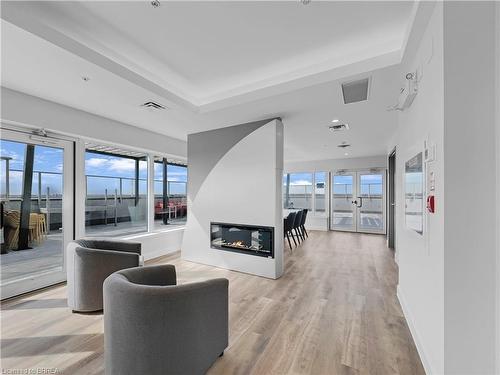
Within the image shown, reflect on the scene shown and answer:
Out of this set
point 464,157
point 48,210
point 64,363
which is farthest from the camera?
point 48,210

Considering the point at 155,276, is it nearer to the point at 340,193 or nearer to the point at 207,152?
the point at 207,152

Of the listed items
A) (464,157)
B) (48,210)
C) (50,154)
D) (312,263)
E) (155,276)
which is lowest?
(312,263)

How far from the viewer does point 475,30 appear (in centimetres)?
137

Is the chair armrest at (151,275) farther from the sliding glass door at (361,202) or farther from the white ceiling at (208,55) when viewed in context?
the sliding glass door at (361,202)

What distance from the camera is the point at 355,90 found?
8.95 feet

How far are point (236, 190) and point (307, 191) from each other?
5.38 m

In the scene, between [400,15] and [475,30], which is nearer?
[475,30]

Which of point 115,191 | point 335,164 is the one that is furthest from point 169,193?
point 335,164

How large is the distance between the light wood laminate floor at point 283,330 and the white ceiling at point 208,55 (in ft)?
8.48

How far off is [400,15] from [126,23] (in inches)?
92.9

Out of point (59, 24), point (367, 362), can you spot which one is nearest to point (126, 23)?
point (59, 24)

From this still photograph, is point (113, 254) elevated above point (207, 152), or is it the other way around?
point (207, 152)

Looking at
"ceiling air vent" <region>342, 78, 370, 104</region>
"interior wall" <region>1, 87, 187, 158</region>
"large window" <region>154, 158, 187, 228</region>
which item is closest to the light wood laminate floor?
"large window" <region>154, 158, 187, 228</region>

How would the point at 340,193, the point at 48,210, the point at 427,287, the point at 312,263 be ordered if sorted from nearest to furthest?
the point at 427,287 → the point at 48,210 → the point at 312,263 → the point at 340,193
